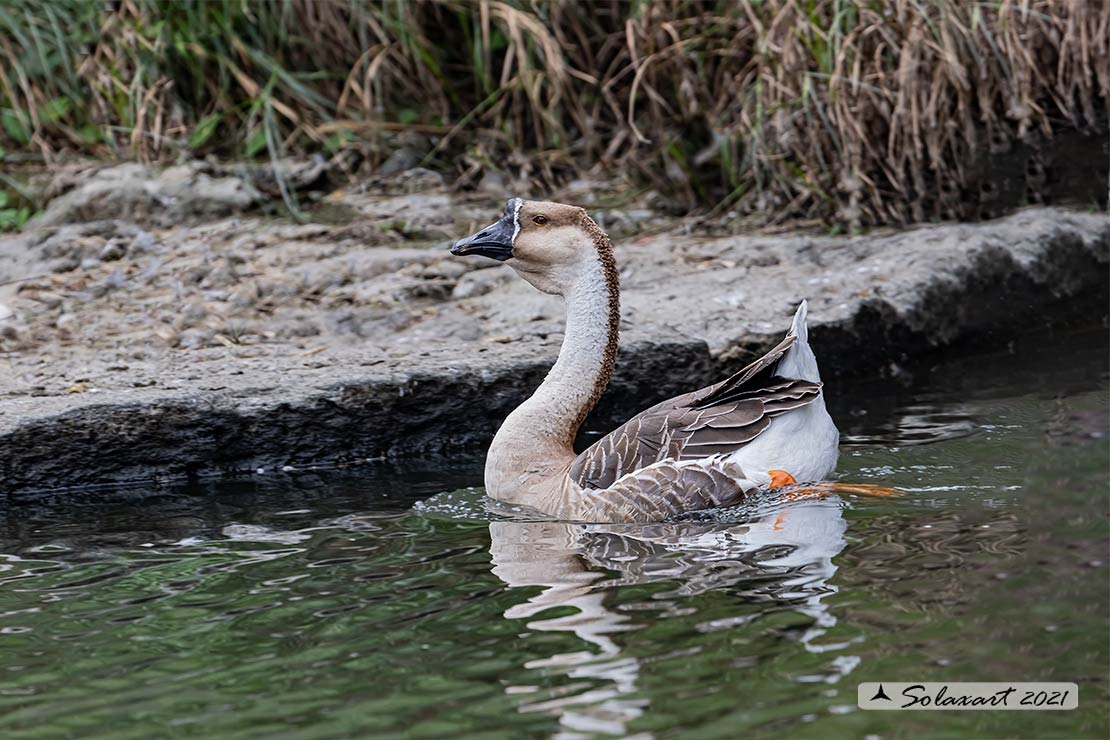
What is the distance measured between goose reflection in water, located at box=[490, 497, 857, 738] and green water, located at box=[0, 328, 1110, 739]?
12 millimetres

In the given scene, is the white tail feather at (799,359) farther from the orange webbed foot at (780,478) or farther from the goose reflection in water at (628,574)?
the goose reflection in water at (628,574)

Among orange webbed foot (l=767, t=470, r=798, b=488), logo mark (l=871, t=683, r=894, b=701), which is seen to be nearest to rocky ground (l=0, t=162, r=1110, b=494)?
orange webbed foot (l=767, t=470, r=798, b=488)

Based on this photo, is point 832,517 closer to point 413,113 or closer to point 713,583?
point 713,583

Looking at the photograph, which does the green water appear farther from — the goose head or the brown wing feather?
the goose head

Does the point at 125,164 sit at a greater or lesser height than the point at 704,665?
greater

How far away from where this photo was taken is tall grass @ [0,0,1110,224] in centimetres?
816

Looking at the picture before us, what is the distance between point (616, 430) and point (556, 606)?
133 cm

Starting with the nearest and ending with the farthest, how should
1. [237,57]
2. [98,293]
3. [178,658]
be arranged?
[178,658], [98,293], [237,57]

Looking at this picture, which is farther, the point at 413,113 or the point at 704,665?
the point at 413,113

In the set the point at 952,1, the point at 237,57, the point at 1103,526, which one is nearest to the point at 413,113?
the point at 237,57

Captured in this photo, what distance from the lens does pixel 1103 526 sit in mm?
4316

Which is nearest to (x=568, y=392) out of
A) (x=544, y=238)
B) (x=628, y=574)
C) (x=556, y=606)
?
(x=544, y=238)

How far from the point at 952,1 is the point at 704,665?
584cm

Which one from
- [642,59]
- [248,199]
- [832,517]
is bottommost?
[832,517]
